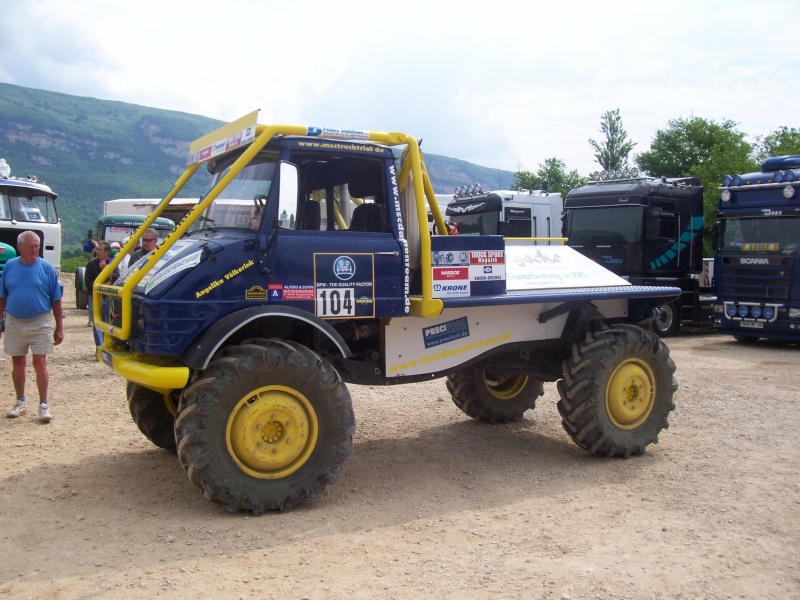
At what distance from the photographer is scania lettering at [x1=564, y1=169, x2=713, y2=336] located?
15.6m

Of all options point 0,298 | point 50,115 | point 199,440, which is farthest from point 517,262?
point 50,115

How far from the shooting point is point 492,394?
25.8ft

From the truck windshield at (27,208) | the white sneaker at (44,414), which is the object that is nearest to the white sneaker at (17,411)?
the white sneaker at (44,414)

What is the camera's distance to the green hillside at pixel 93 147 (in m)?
95.1

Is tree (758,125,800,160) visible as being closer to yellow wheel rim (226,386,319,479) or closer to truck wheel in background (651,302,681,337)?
truck wheel in background (651,302,681,337)

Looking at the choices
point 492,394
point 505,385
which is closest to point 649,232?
point 505,385

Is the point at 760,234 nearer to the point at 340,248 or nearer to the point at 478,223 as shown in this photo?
the point at 478,223

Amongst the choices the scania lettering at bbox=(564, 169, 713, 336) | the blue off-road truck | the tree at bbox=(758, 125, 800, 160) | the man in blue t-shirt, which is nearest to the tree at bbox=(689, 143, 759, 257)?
the tree at bbox=(758, 125, 800, 160)

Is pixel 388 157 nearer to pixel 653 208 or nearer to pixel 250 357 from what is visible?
pixel 250 357

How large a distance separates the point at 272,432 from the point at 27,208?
12.8 m

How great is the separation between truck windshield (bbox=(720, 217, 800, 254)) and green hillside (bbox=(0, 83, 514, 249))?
68470 millimetres

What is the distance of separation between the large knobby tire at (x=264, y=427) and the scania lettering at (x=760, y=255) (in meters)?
11.3

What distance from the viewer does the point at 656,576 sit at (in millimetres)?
4238

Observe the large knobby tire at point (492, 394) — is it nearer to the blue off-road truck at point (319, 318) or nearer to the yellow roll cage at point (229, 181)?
the blue off-road truck at point (319, 318)
